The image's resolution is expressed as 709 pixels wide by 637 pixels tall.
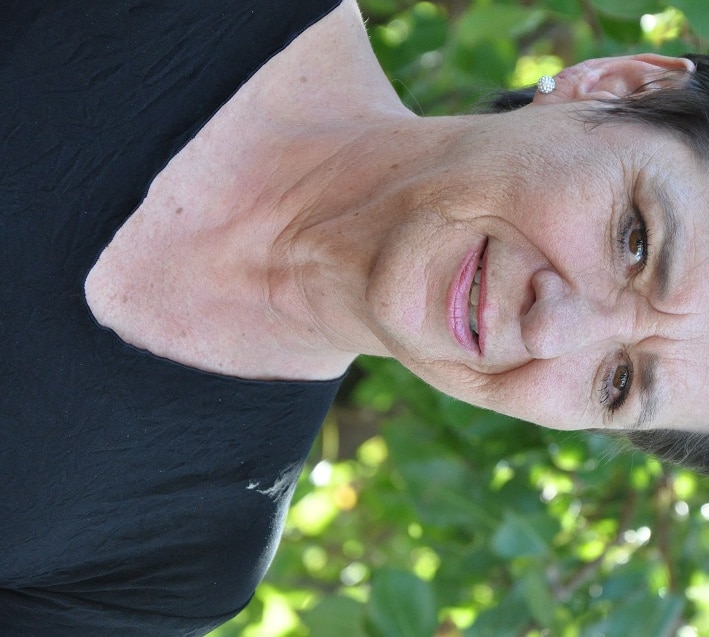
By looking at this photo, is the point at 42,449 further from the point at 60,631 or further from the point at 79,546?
the point at 60,631

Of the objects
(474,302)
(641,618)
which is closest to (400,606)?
(641,618)

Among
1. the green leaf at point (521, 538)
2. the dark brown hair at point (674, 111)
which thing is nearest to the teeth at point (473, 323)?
the dark brown hair at point (674, 111)

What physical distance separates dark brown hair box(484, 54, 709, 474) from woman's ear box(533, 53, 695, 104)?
27 mm

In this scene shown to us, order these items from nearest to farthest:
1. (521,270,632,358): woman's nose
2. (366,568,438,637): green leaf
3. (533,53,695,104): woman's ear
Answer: (521,270,632,358): woman's nose, (533,53,695,104): woman's ear, (366,568,438,637): green leaf

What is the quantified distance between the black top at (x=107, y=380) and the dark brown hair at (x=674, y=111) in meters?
0.58

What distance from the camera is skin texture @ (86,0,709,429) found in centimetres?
151

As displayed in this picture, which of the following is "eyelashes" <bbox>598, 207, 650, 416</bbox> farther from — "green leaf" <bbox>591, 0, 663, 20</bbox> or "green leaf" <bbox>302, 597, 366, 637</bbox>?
"green leaf" <bbox>302, 597, 366, 637</bbox>

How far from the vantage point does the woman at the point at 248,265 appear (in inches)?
59.8

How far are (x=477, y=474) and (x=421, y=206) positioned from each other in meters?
1.45

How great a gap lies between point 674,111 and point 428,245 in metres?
0.50

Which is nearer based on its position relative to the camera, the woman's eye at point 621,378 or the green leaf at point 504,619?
the woman's eye at point 621,378

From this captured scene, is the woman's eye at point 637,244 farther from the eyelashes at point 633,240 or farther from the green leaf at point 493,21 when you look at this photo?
the green leaf at point 493,21

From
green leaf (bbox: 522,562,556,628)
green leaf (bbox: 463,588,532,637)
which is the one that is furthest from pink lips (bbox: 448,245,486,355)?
green leaf (bbox: 463,588,532,637)

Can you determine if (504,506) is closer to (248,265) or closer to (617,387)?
(617,387)
